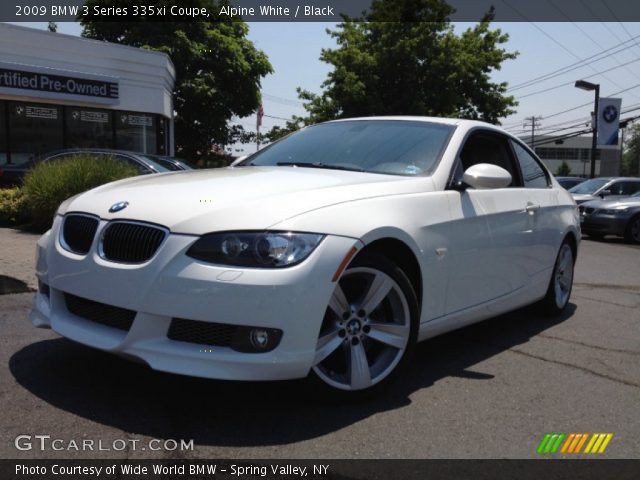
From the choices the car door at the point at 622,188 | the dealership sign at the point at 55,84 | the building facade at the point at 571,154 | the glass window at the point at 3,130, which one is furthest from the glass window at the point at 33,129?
the building facade at the point at 571,154

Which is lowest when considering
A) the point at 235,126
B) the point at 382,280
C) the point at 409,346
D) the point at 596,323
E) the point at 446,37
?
the point at 596,323

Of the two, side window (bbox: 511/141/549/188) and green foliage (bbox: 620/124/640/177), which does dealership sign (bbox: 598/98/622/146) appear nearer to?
side window (bbox: 511/141/549/188)

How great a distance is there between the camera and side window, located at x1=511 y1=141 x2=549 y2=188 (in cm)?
507

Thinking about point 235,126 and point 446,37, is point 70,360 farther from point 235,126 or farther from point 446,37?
point 235,126

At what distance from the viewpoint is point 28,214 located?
9.98 metres

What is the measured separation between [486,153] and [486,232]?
2.76 feet

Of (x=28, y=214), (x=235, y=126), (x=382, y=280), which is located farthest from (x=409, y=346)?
(x=235, y=126)

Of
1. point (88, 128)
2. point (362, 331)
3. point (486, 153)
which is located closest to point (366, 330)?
point (362, 331)

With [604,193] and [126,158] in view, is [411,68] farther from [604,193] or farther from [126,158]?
[126,158]

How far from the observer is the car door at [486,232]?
386cm

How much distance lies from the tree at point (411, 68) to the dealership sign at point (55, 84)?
36.1 ft

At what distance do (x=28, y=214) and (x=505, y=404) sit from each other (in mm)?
8685

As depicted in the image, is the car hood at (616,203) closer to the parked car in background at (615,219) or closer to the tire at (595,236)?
the parked car in background at (615,219)

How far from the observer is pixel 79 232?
10.8ft
